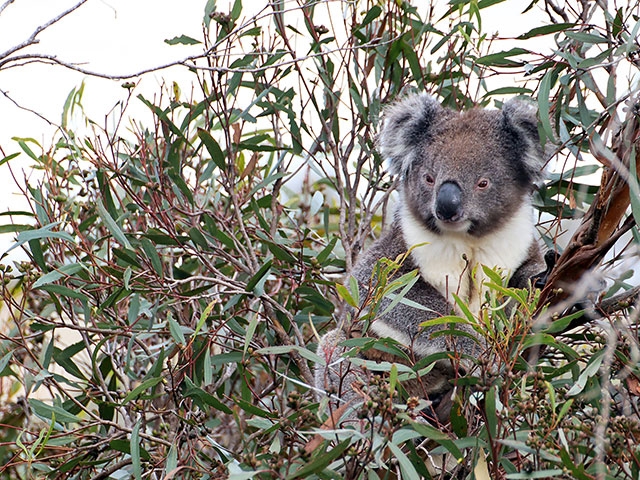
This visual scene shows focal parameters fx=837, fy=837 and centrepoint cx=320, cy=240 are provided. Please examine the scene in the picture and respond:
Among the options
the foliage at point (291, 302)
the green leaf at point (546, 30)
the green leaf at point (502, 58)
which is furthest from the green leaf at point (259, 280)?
the green leaf at point (546, 30)

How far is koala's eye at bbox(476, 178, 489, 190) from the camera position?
2.73 meters

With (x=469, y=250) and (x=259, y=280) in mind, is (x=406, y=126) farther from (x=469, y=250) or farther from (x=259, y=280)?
(x=259, y=280)

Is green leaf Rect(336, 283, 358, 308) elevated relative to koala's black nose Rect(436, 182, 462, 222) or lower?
elevated

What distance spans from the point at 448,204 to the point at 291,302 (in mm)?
683

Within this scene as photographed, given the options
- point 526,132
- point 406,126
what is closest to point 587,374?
point 526,132

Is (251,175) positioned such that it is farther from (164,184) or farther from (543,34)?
(543,34)

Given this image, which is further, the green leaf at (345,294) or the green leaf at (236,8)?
the green leaf at (236,8)

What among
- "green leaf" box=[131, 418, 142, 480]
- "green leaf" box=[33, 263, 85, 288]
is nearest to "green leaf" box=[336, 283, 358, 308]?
"green leaf" box=[131, 418, 142, 480]

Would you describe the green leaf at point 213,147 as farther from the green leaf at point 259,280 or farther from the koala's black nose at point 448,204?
the koala's black nose at point 448,204

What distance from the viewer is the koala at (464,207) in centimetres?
273

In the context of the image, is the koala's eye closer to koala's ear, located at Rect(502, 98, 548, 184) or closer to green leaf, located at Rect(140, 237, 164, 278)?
koala's ear, located at Rect(502, 98, 548, 184)

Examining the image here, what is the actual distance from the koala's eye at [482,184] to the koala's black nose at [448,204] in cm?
10

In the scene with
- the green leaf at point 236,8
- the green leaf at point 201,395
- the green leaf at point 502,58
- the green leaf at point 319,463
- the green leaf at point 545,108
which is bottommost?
the green leaf at point 201,395

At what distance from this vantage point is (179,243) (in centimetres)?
251
